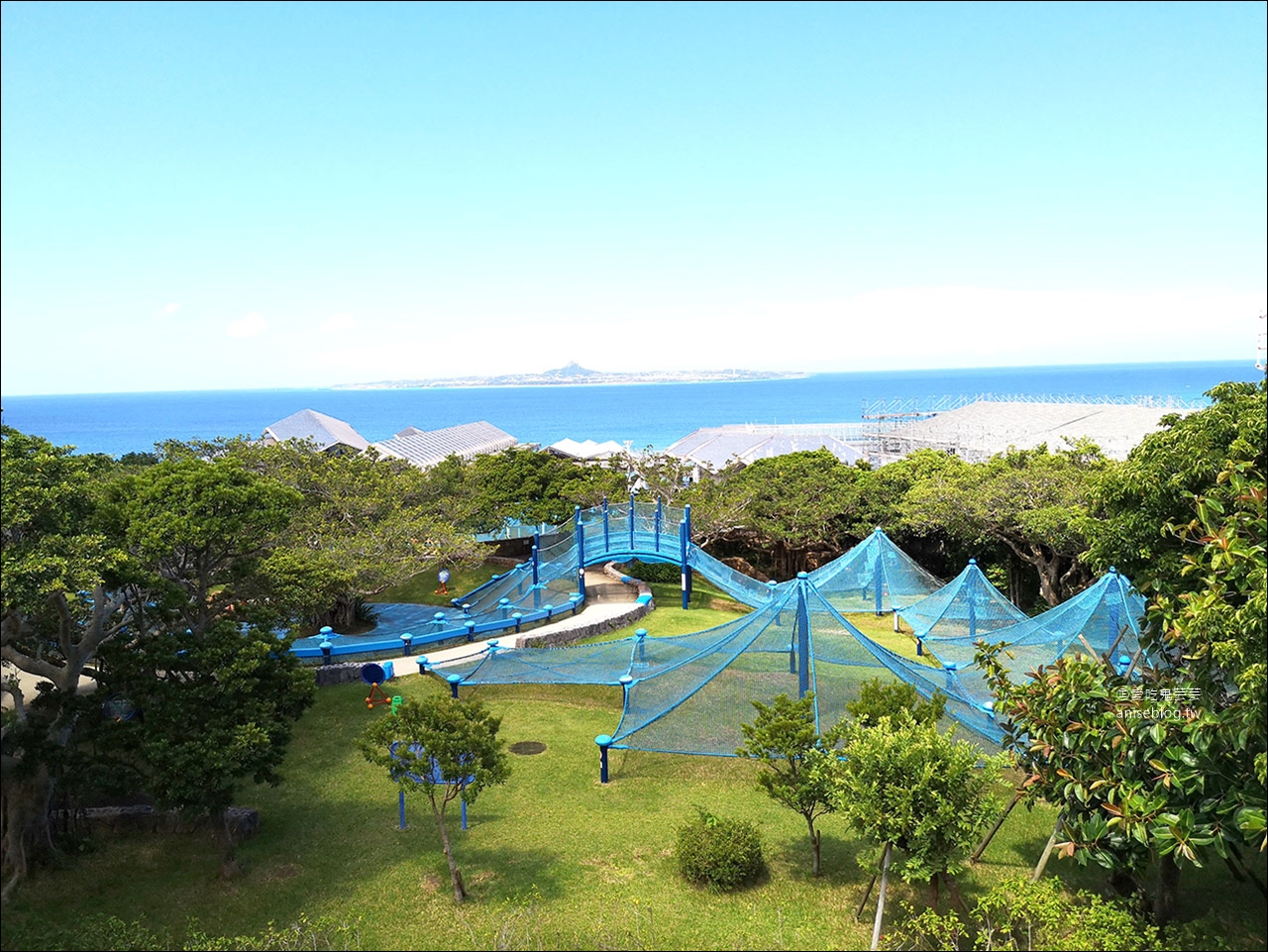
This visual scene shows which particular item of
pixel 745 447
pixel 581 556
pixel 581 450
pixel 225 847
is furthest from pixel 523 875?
pixel 581 450

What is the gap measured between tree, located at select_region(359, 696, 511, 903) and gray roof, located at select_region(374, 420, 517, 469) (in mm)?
36329

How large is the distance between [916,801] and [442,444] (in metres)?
47.0

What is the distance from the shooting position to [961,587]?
20844 mm

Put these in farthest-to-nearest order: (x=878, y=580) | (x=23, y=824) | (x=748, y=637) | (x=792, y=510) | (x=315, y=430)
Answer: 1. (x=315, y=430)
2. (x=792, y=510)
3. (x=878, y=580)
4. (x=748, y=637)
5. (x=23, y=824)

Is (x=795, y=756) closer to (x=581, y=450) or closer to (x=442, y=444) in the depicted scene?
(x=581, y=450)

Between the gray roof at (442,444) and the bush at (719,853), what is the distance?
36.6m

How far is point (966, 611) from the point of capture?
2109 cm

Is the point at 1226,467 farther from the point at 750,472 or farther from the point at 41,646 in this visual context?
the point at 750,472

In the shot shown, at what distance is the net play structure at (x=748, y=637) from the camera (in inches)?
531

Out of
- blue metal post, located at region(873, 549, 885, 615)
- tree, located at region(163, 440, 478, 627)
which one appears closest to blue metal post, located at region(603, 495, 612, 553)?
tree, located at region(163, 440, 478, 627)

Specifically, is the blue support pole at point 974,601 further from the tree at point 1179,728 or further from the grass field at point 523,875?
the tree at point 1179,728

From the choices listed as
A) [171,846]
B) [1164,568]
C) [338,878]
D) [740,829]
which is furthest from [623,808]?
[1164,568]

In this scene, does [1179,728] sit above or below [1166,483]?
below

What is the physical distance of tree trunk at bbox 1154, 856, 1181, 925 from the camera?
9.31 m
